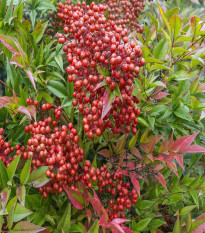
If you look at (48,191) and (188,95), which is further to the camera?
(188,95)

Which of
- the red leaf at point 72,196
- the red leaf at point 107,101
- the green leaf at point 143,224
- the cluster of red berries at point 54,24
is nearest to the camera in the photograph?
the red leaf at point 107,101

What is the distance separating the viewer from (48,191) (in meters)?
0.93

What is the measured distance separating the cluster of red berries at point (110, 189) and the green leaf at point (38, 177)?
0.14 metres

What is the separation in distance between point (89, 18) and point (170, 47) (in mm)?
295

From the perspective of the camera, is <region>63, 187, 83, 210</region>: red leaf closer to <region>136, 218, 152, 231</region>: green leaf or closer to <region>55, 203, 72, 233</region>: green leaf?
<region>55, 203, 72, 233</region>: green leaf

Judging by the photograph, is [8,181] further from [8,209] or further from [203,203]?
[203,203]

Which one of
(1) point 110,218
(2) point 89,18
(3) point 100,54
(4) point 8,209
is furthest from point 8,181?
(2) point 89,18

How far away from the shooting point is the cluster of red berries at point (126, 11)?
1399 mm

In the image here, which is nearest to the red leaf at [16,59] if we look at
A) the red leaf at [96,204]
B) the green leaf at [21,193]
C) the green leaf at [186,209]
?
the green leaf at [21,193]

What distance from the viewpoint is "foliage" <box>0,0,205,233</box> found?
2.91ft

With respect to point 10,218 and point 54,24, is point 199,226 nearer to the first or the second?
point 10,218

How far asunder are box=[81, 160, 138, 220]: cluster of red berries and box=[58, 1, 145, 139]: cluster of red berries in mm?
153

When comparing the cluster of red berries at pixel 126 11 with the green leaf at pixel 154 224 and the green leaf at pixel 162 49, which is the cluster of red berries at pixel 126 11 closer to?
the green leaf at pixel 162 49

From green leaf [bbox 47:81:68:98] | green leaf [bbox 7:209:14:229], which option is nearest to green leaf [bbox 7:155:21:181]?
green leaf [bbox 7:209:14:229]
